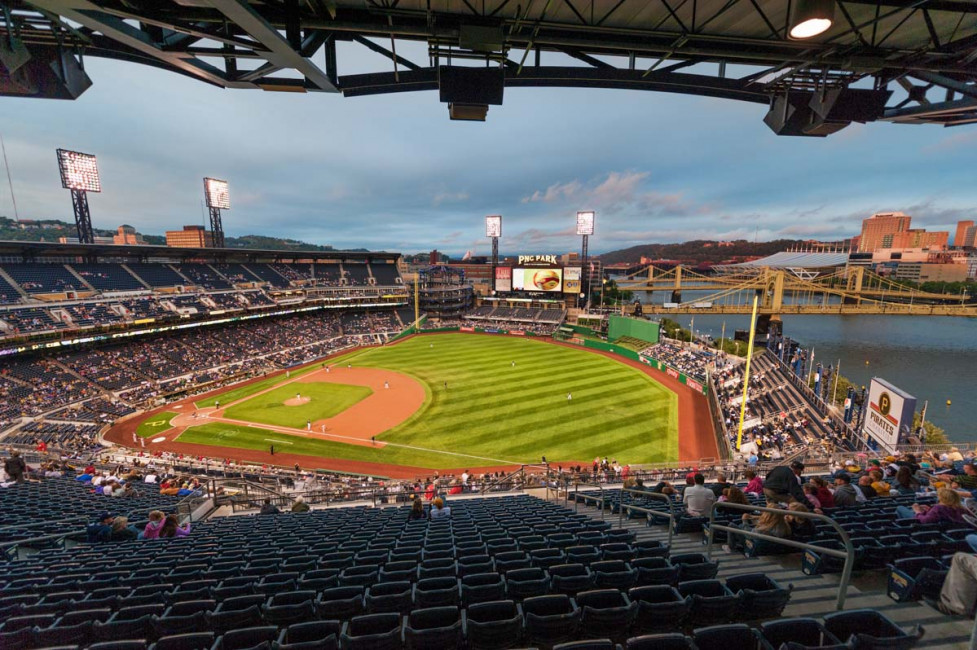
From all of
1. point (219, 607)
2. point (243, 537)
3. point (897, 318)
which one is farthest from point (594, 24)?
point (897, 318)

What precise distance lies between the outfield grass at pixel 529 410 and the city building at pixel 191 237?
10567 cm

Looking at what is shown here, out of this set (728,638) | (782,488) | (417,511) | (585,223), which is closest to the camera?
(728,638)

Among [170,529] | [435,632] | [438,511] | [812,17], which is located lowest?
[438,511]

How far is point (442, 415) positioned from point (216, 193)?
6227 centimetres

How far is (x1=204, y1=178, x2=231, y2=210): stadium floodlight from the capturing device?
2539 inches

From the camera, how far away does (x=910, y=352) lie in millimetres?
60438

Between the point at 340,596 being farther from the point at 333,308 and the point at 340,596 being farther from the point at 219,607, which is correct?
the point at 333,308

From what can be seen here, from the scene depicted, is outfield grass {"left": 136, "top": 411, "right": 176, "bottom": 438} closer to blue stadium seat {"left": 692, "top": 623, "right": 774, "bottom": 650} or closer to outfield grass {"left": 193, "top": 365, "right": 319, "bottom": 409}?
outfield grass {"left": 193, "top": 365, "right": 319, "bottom": 409}

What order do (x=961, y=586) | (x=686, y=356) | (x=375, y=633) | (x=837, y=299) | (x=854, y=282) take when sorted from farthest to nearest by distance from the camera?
(x=837, y=299) → (x=854, y=282) → (x=686, y=356) → (x=375, y=633) → (x=961, y=586)

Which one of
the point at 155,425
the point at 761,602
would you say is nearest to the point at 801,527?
the point at 761,602

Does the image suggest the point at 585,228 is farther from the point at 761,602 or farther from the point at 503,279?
the point at 761,602

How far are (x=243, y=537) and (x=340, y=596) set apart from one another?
19.6 ft

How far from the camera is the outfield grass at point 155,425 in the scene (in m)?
28.9

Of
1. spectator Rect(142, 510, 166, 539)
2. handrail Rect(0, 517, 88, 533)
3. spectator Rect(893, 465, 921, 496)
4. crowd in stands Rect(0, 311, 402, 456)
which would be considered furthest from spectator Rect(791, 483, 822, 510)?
crowd in stands Rect(0, 311, 402, 456)
